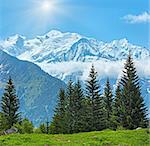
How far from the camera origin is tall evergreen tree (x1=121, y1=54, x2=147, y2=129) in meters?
72.8

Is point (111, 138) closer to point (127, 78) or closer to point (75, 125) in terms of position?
point (127, 78)

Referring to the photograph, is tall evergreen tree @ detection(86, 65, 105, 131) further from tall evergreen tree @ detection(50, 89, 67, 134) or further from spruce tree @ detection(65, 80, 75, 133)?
tall evergreen tree @ detection(50, 89, 67, 134)

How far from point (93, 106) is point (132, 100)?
11664mm

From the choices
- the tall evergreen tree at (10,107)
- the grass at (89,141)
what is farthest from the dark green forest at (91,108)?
the grass at (89,141)

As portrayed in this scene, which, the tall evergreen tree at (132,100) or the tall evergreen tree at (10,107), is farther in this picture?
the tall evergreen tree at (10,107)

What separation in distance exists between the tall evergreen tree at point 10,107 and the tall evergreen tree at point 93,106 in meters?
15.0

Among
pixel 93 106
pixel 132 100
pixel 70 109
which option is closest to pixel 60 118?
pixel 70 109

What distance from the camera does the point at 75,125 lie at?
8500 centimetres

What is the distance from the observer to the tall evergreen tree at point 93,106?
82250 mm

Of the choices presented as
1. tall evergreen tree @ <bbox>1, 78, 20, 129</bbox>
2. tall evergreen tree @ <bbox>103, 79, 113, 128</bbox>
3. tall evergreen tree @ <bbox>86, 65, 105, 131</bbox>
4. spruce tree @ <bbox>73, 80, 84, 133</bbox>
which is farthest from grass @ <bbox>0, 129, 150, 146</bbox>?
tall evergreen tree @ <bbox>103, 79, 113, 128</bbox>

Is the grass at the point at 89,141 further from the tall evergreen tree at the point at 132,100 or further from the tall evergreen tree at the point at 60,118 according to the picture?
the tall evergreen tree at the point at 60,118

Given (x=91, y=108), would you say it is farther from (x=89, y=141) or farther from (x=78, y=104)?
(x=89, y=141)

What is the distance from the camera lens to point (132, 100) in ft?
244

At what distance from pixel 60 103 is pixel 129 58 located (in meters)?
24.1
